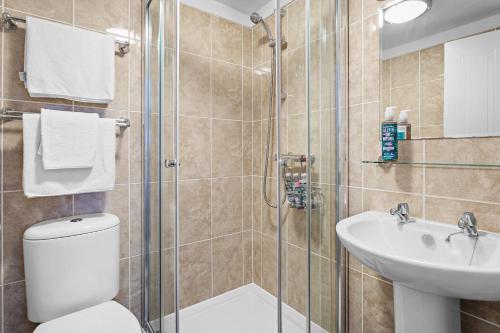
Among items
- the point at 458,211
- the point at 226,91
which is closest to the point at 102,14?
the point at 226,91

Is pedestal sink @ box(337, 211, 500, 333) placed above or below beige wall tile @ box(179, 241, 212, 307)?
above

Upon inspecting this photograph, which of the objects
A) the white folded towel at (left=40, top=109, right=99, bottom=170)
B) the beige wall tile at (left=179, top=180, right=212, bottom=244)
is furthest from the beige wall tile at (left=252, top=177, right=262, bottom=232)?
the white folded towel at (left=40, top=109, right=99, bottom=170)

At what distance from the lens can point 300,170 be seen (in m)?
1.11

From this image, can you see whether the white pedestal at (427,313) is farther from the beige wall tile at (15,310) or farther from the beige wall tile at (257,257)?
the beige wall tile at (15,310)

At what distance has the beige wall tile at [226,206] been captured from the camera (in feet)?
6.52

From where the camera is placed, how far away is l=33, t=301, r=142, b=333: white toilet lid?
3.52 ft

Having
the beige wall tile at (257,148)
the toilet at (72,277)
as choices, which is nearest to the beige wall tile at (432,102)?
the beige wall tile at (257,148)

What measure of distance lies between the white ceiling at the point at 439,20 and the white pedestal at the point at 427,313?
3.36 feet

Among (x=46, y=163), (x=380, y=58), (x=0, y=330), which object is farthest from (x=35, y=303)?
(x=380, y=58)

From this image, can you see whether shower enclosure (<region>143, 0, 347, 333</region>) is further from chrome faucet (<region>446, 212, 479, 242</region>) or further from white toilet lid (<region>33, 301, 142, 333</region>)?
chrome faucet (<region>446, 212, 479, 242</region>)

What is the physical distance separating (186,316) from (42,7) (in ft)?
6.73

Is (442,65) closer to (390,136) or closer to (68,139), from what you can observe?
(390,136)

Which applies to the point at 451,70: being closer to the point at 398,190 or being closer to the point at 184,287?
the point at 398,190

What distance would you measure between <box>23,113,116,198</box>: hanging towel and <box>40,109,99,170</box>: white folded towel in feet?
0.11
